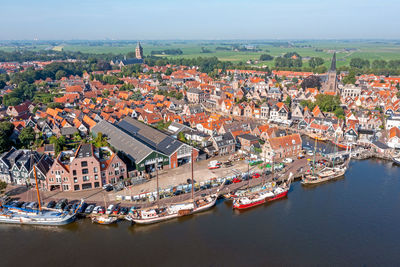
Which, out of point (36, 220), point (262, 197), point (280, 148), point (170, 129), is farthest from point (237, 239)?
point (170, 129)

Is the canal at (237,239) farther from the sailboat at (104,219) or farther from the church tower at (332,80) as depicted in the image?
the church tower at (332,80)

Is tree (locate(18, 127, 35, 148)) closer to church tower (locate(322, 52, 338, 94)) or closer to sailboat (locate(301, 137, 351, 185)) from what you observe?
sailboat (locate(301, 137, 351, 185))

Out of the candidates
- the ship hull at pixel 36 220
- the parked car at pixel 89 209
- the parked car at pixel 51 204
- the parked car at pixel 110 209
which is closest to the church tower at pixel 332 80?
the parked car at pixel 110 209

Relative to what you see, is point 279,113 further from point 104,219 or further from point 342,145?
point 104,219

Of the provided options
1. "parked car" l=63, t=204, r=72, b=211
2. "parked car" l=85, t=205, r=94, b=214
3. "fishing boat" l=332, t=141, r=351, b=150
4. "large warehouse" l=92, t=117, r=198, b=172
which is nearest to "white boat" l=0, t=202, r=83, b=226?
"parked car" l=63, t=204, r=72, b=211

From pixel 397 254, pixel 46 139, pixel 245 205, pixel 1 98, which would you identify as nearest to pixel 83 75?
pixel 1 98

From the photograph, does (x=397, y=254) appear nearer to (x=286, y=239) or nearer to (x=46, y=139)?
(x=286, y=239)
